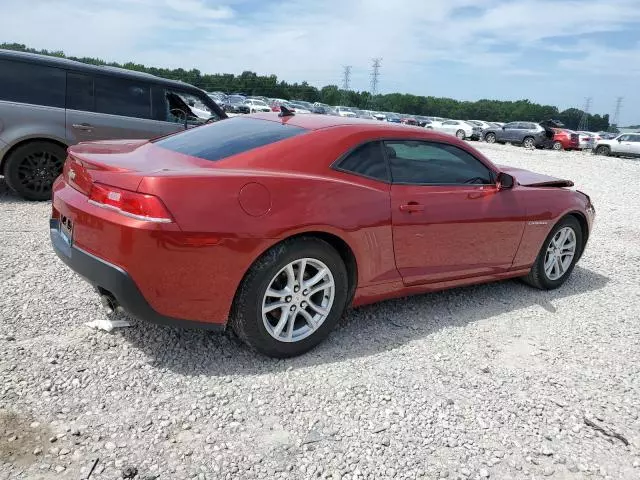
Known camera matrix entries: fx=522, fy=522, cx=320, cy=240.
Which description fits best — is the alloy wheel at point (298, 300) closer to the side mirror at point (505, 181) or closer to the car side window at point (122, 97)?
the side mirror at point (505, 181)

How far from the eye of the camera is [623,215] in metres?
9.17

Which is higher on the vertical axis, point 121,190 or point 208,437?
point 121,190

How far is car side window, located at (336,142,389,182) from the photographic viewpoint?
11.0 ft

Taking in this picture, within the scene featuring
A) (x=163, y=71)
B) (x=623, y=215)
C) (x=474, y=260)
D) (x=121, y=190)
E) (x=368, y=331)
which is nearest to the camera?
(x=121, y=190)

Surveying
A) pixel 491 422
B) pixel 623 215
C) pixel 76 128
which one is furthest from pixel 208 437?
pixel 623 215

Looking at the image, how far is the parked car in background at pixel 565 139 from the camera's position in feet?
91.9

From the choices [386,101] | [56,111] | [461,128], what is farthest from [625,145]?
[386,101]

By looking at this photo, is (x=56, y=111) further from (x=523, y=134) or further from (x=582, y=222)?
(x=523, y=134)

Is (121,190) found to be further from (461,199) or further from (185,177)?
(461,199)

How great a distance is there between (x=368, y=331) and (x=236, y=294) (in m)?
1.15

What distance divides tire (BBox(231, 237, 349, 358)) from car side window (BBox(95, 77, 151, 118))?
5.03 meters

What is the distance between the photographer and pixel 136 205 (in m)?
2.61

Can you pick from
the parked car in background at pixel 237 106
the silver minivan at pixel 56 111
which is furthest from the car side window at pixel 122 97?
the parked car in background at pixel 237 106

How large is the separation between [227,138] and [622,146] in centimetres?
2912
